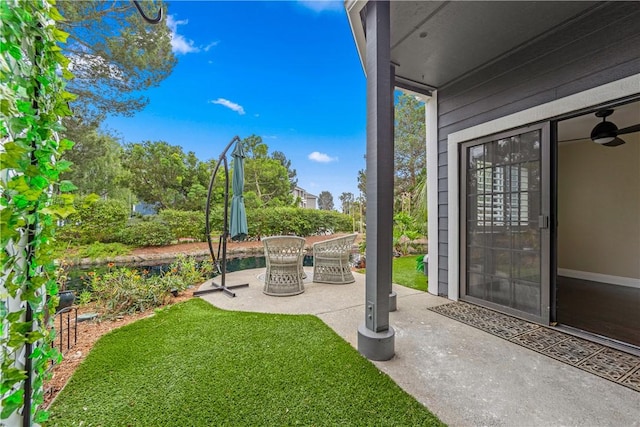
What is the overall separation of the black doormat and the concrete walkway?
11 centimetres

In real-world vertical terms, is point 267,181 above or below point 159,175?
above

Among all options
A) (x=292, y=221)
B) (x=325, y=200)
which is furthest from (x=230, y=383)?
(x=325, y=200)

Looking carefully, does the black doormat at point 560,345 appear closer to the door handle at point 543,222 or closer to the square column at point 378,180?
the door handle at point 543,222

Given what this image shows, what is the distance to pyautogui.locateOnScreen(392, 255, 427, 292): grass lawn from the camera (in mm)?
4727

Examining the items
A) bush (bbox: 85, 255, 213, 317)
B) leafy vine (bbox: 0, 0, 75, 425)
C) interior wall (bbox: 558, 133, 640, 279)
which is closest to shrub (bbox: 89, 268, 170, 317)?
bush (bbox: 85, 255, 213, 317)

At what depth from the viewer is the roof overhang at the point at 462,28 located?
251 centimetres

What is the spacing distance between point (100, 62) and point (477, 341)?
9.41m

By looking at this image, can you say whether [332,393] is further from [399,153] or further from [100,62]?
[399,153]

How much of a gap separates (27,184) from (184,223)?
34.1ft

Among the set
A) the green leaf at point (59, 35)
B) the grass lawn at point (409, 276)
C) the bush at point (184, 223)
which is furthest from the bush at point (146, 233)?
the green leaf at point (59, 35)

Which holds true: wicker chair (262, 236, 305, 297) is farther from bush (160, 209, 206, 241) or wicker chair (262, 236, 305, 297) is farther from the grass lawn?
bush (160, 209, 206, 241)

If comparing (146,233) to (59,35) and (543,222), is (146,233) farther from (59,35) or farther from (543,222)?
(543,222)

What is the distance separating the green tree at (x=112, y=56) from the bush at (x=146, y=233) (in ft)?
11.6

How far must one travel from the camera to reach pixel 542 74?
2.94 meters
